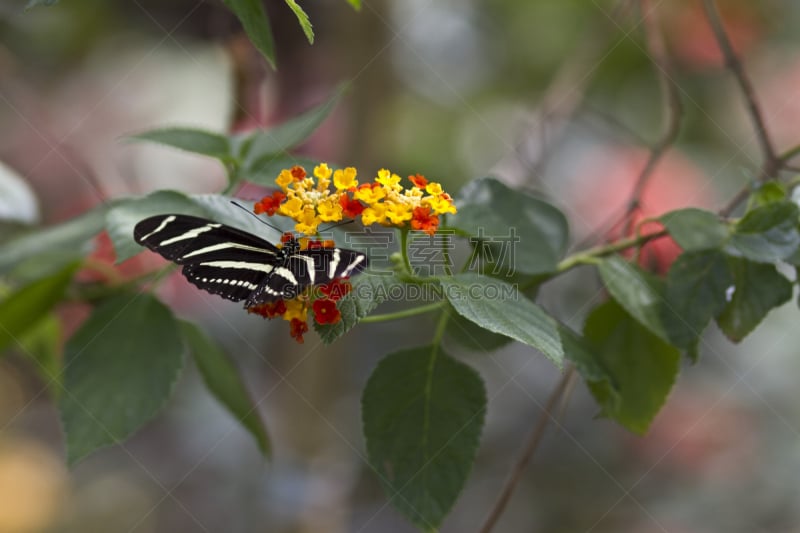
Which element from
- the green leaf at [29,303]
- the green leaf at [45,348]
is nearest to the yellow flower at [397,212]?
the green leaf at [29,303]

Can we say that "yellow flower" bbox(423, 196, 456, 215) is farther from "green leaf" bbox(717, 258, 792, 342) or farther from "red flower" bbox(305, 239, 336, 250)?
"green leaf" bbox(717, 258, 792, 342)

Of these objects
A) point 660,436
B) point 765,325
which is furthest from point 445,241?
point 765,325

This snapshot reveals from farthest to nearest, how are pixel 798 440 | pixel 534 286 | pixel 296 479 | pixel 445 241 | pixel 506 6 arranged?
pixel 506 6
pixel 798 440
pixel 296 479
pixel 534 286
pixel 445 241

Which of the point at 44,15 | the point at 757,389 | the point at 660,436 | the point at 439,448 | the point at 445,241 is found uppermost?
the point at 445,241

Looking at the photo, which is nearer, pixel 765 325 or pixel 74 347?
pixel 74 347

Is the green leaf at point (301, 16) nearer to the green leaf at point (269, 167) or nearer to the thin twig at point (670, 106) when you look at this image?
the green leaf at point (269, 167)

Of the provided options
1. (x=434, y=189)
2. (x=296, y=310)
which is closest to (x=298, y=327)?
(x=296, y=310)

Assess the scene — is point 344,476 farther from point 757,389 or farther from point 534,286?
point 757,389

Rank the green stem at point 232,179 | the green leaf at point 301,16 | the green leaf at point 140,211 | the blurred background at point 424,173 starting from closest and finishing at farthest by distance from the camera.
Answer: the green leaf at point 301,16
the green leaf at point 140,211
the green stem at point 232,179
the blurred background at point 424,173
